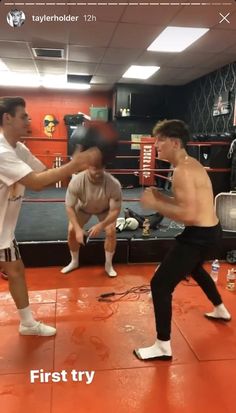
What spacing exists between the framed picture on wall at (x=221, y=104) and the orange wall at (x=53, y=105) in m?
3.78

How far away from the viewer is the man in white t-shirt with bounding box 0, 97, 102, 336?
5.06ft

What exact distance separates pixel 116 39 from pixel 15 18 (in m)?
1.31

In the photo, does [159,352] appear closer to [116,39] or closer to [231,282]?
[231,282]

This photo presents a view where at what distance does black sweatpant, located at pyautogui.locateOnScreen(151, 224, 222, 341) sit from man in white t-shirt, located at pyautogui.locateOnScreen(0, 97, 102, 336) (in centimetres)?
67

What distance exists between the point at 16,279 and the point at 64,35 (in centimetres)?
346

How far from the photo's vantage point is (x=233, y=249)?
349 cm

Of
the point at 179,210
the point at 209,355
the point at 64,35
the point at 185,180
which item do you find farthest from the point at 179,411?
the point at 64,35

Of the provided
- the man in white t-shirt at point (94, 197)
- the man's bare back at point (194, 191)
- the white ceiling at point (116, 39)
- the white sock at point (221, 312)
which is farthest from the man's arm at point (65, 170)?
the white ceiling at point (116, 39)

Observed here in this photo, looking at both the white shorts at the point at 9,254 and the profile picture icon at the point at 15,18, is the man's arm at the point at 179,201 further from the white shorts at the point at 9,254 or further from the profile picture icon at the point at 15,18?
the profile picture icon at the point at 15,18

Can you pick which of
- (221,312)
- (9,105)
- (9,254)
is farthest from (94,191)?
(221,312)

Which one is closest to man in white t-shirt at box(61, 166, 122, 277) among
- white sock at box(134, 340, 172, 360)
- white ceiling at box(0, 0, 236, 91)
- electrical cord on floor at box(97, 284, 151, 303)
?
electrical cord on floor at box(97, 284, 151, 303)

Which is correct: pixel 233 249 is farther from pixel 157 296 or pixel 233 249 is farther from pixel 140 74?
pixel 140 74

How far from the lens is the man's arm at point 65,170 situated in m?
1.48

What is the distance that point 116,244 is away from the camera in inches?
129
